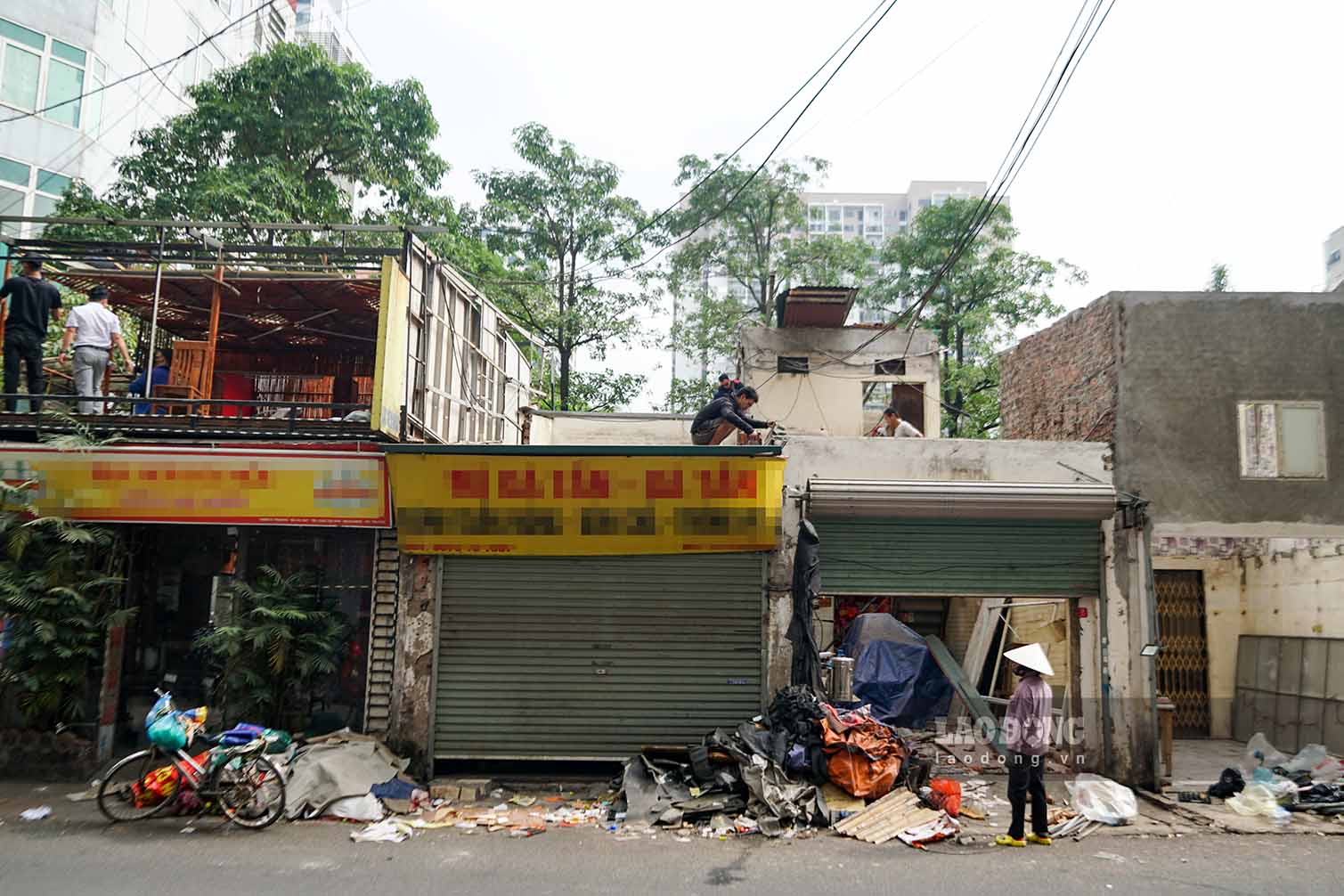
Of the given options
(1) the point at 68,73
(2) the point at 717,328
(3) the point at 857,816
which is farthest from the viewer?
(2) the point at 717,328

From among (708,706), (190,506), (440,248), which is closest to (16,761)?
(190,506)

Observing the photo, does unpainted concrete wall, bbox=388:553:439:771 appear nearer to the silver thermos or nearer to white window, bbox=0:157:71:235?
the silver thermos

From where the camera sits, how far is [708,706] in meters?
9.95

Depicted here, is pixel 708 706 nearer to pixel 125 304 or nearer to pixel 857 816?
pixel 857 816

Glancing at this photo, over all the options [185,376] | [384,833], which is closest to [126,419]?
[185,376]

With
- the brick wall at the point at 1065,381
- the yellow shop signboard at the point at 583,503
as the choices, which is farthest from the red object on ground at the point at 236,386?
the brick wall at the point at 1065,381

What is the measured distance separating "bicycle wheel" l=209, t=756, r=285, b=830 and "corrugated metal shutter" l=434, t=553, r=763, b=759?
2117 mm

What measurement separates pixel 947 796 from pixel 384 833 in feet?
17.6

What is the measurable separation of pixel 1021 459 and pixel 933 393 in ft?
18.4

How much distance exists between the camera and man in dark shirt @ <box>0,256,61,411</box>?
Answer: 1014cm

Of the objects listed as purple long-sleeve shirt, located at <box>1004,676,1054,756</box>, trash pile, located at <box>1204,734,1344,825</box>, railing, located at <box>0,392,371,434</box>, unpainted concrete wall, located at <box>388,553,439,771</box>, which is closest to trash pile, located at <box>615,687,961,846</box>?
purple long-sleeve shirt, located at <box>1004,676,1054,756</box>

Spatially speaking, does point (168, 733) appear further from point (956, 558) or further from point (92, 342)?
point (956, 558)

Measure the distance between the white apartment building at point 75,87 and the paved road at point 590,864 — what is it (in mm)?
19018

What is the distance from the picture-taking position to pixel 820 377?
16297mm
